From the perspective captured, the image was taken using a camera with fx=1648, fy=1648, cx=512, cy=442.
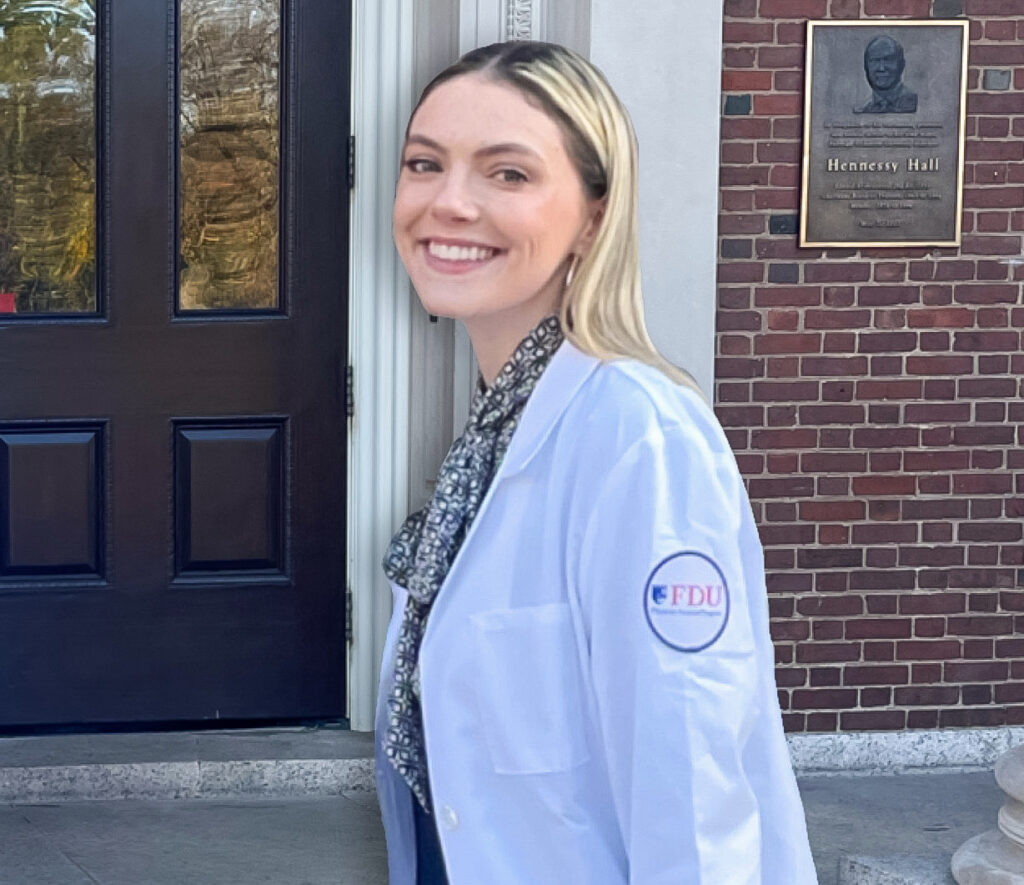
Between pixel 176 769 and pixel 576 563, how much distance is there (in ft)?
12.0

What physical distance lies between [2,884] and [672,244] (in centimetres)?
259

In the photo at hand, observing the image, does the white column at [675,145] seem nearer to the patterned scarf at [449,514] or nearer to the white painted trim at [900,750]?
the white painted trim at [900,750]

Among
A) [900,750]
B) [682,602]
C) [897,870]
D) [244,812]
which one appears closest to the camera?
[682,602]

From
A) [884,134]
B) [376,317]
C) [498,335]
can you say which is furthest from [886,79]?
[498,335]

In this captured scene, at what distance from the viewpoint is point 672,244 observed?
16.3ft

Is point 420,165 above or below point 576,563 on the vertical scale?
above

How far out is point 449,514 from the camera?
1.65m

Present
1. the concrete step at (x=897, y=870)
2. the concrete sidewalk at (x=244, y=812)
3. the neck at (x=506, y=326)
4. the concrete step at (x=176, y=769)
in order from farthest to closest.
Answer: the concrete step at (x=176, y=769)
the concrete sidewalk at (x=244, y=812)
the concrete step at (x=897, y=870)
the neck at (x=506, y=326)

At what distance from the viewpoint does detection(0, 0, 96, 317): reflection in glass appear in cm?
492

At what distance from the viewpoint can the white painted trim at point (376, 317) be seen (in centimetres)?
489

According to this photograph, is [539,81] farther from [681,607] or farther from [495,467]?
[681,607]

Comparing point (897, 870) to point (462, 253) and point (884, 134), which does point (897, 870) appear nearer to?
point (884, 134)

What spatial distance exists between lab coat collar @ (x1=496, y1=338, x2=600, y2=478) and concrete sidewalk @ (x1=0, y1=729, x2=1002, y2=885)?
9.80ft

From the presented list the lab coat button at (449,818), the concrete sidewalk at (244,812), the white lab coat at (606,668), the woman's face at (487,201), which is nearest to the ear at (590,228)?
the woman's face at (487,201)
